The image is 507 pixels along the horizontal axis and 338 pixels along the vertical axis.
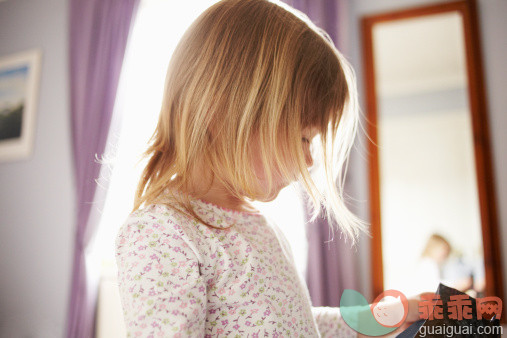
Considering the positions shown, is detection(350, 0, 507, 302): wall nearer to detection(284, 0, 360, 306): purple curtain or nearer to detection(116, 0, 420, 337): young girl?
detection(284, 0, 360, 306): purple curtain

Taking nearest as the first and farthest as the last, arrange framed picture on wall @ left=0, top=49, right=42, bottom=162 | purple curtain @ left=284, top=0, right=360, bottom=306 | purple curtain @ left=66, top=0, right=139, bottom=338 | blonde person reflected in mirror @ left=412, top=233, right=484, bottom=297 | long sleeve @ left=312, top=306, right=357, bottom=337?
long sleeve @ left=312, top=306, right=357, bottom=337 → blonde person reflected in mirror @ left=412, top=233, right=484, bottom=297 → purple curtain @ left=284, top=0, right=360, bottom=306 → purple curtain @ left=66, top=0, right=139, bottom=338 → framed picture on wall @ left=0, top=49, right=42, bottom=162

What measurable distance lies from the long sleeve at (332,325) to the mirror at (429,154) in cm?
84

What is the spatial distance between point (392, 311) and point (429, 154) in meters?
1.07

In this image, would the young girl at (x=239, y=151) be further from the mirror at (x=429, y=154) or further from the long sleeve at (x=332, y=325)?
the mirror at (x=429, y=154)

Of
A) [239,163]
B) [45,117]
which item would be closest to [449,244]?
[239,163]

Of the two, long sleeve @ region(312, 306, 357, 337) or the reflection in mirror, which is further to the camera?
the reflection in mirror

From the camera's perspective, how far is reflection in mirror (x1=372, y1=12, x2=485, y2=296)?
141 centimetres

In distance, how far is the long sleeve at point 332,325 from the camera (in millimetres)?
672

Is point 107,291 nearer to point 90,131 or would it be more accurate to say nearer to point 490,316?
point 90,131

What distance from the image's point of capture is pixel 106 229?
184 centimetres

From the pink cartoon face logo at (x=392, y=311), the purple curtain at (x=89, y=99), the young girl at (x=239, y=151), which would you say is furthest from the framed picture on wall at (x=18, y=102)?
the pink cartoon face logo at (x=392, y=311)

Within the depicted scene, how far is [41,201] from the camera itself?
6.31 ft

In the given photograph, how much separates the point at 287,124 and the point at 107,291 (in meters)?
1.60

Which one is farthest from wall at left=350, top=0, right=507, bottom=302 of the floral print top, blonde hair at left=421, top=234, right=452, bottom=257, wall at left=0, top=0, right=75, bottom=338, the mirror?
wall at left=0, top=0, right=75, bottom=338
